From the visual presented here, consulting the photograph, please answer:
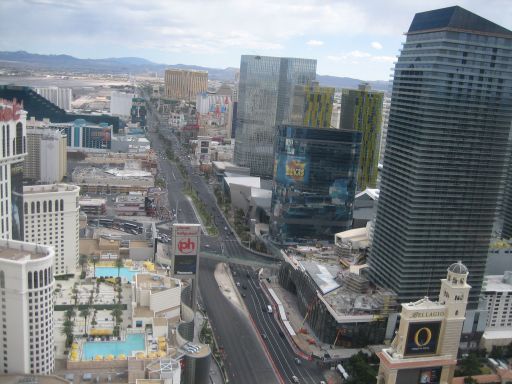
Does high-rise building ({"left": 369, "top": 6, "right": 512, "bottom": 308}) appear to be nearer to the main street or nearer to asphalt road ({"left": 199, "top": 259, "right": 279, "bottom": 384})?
asphalt road ({"left": 199, "top": 259, "right": 279, "bottom": 384})

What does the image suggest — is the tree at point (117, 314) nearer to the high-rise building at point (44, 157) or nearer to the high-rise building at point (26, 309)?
the high-rise building at point (26, 309)

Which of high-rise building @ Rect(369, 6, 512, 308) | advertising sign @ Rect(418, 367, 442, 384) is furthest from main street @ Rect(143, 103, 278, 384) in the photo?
high-rise building @ Rect(369, 6, 512, 308)

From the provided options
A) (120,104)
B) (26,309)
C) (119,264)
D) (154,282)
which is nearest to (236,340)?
(154,282)

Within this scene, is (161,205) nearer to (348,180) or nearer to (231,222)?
(231,222)

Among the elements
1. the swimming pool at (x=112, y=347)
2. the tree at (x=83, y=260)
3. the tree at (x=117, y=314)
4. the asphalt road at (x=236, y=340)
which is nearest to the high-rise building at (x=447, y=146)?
the asphalt road at (x=236, y=340)

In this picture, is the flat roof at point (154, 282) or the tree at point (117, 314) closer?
the tree at point (117, 314)
